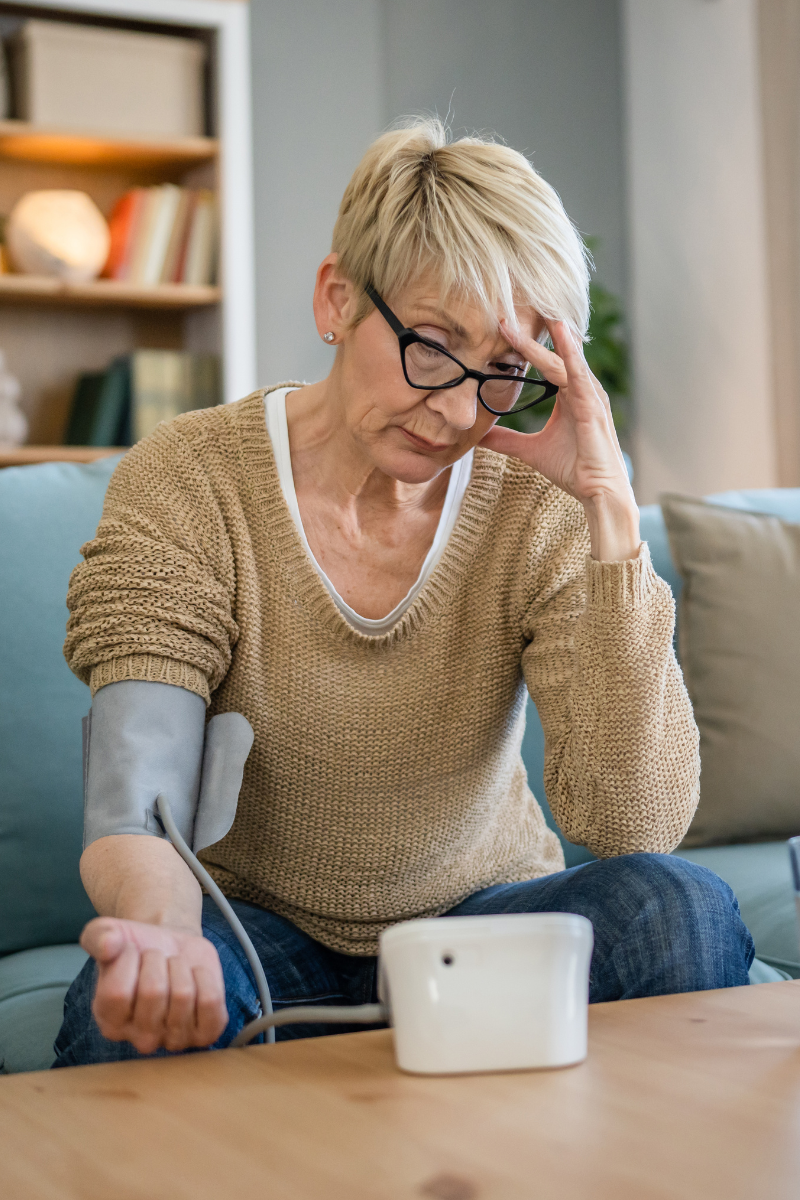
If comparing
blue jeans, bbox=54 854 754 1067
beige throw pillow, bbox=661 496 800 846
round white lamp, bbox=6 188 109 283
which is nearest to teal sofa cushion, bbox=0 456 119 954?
blue jeans, bbox=54 854 754 1067

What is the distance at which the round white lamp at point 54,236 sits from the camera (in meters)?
2.74

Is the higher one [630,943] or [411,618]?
[411,618]

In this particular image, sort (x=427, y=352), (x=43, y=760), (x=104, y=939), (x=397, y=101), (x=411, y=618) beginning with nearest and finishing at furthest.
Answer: (x=104, y=939), (x=427, y=352), (x=411, y=618), (x=43, y=760), (x=397, y=101)

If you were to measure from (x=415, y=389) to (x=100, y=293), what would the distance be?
6.54 feet

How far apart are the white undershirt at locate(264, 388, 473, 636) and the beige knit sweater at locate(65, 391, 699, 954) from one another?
11 mm

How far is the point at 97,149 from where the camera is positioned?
284 cm

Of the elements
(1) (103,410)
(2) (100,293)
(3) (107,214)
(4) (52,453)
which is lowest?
(4) (52,453)

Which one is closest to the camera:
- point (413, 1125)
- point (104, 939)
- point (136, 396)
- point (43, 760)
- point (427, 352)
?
point (413, 1125)

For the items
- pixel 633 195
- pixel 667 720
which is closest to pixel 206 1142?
pixel 667 720

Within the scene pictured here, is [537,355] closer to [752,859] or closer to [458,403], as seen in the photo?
[458,403]

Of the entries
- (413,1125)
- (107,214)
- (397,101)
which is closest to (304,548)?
(413,1125)

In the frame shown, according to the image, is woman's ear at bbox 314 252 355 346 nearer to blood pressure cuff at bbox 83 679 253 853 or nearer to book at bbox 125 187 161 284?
blood pressure cuff at bbox 83 679 253 853

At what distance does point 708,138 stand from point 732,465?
0.83 m

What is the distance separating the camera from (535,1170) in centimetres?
50
